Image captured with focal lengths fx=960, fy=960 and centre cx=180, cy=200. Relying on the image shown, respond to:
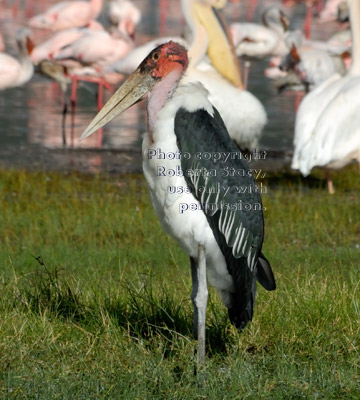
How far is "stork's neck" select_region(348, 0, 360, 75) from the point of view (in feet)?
27.8

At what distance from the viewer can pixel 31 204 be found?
24.2 ft

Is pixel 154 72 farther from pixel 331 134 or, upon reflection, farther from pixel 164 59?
pixel 331 134

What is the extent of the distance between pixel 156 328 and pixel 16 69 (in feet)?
27.7

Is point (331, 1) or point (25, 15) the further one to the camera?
point (25, 15)

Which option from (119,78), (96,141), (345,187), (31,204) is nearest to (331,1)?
(119,78)

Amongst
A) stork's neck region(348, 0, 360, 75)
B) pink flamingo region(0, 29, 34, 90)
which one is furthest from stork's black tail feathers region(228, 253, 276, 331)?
pink flamingo region(0, 29, 34, 90)

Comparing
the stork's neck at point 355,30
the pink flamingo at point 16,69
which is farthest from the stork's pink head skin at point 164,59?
the pink flamingo at point 16,69

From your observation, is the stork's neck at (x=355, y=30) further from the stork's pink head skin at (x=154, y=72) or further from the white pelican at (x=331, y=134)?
the stork's pink head skin at (x=154, y=72)

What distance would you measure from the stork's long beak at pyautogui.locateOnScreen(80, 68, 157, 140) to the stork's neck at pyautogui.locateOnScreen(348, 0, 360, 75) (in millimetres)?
4708

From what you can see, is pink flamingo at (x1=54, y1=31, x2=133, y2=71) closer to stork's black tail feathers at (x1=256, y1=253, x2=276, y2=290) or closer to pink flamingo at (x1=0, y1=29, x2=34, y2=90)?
pink flamingo at (x1=0, y1=29, x2=34, y2=90)

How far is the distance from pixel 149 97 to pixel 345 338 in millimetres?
1294

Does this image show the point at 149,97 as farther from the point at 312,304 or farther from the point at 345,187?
the point at 345,187

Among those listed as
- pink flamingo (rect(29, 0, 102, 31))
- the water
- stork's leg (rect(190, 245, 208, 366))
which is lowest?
stork's leg (rect(190, 245, 208, 366))

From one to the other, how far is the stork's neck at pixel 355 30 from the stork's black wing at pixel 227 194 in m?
4.83
